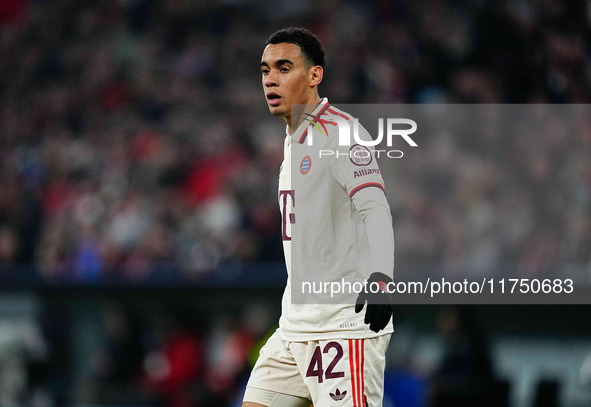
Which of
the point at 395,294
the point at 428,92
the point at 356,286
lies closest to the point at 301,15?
the point at 428,92

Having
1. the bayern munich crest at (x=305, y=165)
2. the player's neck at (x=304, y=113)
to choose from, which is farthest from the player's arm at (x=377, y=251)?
the player's neck at (x=304, y=113)

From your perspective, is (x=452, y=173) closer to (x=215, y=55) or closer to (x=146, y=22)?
(x=215, y=55)

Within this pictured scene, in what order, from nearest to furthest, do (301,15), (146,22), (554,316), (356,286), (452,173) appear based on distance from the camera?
(356,286) < (554,316) < (452,173) < (301,15) < (146,22)

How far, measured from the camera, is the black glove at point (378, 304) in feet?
11.4

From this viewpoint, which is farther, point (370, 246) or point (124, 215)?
point (124, 215)

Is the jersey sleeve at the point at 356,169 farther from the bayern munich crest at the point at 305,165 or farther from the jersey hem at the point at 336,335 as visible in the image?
the jersey hem at the point at 336,335

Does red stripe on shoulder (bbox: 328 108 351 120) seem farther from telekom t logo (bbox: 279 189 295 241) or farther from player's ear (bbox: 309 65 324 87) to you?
telekom t logo (bbox: 279 189 295 241)

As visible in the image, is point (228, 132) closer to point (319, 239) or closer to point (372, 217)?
point (319, 239)

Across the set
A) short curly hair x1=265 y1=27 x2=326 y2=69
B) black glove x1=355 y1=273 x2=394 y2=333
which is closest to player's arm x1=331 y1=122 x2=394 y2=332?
black glove x1=355 y1=273 x2=394 y2=333

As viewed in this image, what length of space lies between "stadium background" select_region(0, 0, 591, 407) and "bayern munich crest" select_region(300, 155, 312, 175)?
3.53m

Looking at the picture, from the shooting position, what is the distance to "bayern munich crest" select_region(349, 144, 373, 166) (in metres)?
3.74

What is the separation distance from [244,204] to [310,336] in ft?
18.8

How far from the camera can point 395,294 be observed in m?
7.85

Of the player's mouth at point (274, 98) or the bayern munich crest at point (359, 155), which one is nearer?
the bayern munich crest at point (359, 155)
